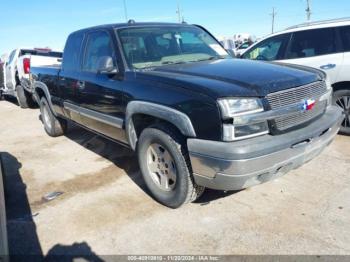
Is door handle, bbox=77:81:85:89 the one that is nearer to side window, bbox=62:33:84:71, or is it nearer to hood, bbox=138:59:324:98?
side window, bbox=62:33:84:71

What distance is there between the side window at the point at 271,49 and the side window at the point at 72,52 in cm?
344

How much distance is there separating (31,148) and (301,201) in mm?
4826

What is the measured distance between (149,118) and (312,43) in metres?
3.69

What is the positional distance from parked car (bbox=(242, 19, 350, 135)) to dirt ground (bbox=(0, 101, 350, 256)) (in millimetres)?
1096

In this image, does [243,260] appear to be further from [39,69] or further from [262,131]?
[39,69]

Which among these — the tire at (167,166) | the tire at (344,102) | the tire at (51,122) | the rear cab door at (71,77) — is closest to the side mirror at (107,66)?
the tire at (167,166)

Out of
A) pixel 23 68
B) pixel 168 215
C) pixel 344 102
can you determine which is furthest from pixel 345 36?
pixel 23 68

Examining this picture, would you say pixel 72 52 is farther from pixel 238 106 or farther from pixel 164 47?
pixel 238 106

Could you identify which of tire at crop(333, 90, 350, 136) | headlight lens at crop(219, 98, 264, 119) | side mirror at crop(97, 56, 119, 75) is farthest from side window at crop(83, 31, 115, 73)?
tire at crop(333, 90, 350, 136)

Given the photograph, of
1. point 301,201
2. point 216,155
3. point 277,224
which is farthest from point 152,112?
point 301,201

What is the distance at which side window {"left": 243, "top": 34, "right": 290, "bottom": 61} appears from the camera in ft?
20.3

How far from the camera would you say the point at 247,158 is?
271 cm

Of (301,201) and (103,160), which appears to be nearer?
(301,201)

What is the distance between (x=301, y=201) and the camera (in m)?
3.57
